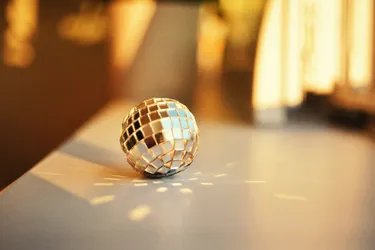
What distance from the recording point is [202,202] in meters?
0.51

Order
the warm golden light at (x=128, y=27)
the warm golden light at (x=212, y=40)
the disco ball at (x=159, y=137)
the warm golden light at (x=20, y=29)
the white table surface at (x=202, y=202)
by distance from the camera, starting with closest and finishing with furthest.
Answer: the white table surface at (x=202, y=202) → the disco ball at (x=159, y=137) → the warm golden light at (x=128, y=27) → the warm golden light at (x=20, y=29) → the warm golden light at (x=212, y=40)

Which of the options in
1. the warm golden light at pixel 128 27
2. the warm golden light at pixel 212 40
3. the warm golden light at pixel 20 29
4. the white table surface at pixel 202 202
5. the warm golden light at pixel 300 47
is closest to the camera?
the white table surface at pixel 202 202

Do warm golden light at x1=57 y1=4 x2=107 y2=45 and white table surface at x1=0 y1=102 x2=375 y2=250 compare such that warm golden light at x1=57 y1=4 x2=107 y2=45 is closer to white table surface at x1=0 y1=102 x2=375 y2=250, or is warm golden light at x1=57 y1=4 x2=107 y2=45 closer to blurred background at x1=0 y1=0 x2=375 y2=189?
blurred background at x1=0 y1=0 x2=375 y2=189

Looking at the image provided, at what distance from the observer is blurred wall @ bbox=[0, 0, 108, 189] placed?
1526mm

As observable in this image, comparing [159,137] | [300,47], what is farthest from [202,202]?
→ [300,47]

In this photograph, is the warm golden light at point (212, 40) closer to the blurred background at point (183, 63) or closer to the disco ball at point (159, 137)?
the blurred background at point (183, 63)

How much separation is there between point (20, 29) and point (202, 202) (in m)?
1.20

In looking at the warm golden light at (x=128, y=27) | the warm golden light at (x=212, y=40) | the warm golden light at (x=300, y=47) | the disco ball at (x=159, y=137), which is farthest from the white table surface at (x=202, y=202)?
the warm golden light at (x=212, y=40)

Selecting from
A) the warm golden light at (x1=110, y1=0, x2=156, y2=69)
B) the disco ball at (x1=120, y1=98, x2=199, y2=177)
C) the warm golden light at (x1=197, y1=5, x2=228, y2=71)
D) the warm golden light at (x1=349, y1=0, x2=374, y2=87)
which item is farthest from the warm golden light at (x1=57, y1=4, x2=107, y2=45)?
the disco ball at (x1=120, y1=98, x2=199, y2=177)

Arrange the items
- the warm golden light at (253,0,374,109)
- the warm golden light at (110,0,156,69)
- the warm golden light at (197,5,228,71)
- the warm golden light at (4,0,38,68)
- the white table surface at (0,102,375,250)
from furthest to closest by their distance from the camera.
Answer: the warm golden light at (197,5,228,71) → the warm golden light at (4,0,38,68) → the warm golden light at (110,0,156,69) → the warm golden light at (253,0,374,109) → the white table surface at (0,102,375,250)

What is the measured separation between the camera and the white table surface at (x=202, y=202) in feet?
1.31

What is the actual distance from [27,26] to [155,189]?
113cm

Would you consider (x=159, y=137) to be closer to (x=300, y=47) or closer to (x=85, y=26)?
(x=300, y=47)

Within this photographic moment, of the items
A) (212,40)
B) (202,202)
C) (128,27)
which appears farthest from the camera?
(212,40)
